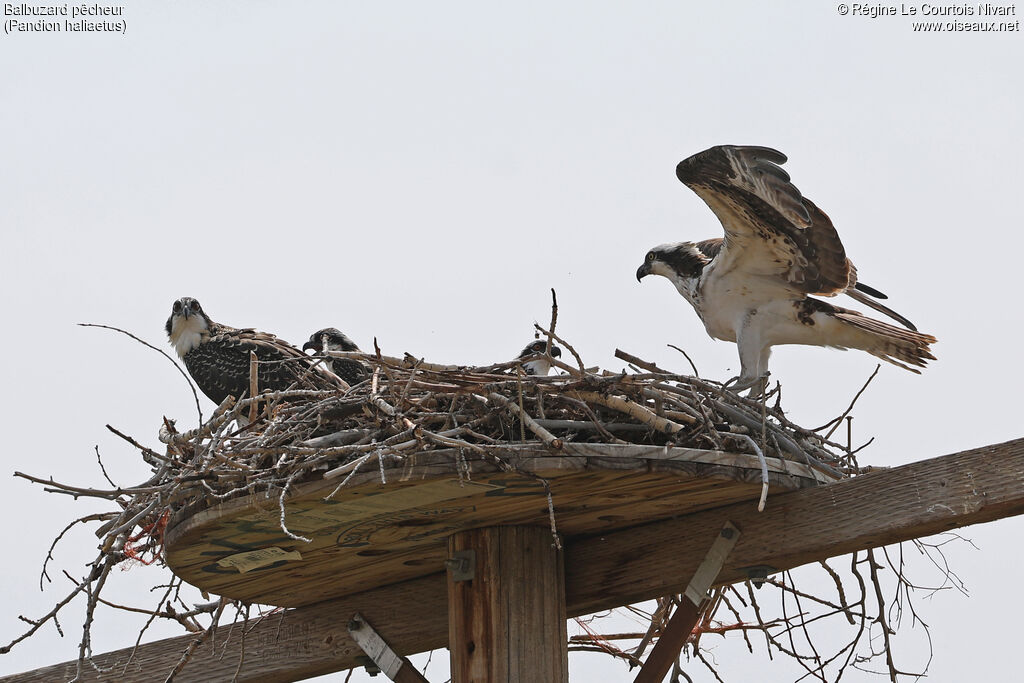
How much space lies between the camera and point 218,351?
22.2ft

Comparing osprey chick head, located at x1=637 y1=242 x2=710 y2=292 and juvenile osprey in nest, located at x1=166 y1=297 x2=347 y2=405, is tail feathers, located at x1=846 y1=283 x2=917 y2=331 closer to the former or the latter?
osprey chick head, located at x1=637 y1=242 x2=710 y2=292

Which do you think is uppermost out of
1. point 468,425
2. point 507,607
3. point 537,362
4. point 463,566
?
point 537,362

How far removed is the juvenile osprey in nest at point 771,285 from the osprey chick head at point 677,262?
14mm

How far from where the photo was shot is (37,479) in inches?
136

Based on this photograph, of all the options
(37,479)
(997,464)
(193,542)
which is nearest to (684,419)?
(997,464)

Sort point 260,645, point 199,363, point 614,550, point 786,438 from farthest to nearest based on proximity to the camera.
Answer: point 199,363
point 260,645
point 614,550
point 786,438

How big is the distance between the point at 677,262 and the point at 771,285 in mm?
748

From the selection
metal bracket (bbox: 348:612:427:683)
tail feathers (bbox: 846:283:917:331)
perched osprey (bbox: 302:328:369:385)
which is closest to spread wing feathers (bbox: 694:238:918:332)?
tail feathers (bbox: 846:283:917:331)

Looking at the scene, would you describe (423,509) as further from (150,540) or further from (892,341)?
(892,341)

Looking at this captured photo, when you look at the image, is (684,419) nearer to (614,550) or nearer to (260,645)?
(614,550)

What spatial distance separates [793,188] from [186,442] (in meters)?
2.64

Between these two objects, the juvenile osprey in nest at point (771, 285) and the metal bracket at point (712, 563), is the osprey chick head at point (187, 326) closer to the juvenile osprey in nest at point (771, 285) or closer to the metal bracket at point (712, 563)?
the juvenile osprey in nest at point (771, 285)

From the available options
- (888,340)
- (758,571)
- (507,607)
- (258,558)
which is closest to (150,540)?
(258,558)

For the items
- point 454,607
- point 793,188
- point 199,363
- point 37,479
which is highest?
point 199,363
